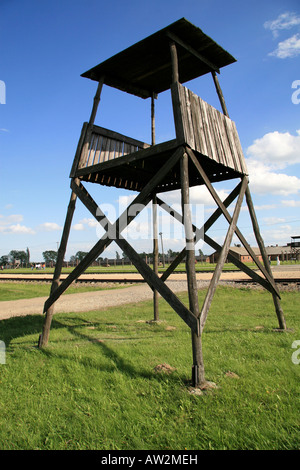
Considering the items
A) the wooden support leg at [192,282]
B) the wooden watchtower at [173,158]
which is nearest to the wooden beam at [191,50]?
the wooden watchtower at [173,158]

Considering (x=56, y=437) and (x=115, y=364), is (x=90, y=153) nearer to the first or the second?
(x=115, y=364)

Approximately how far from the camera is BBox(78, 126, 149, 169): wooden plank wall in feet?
21.4

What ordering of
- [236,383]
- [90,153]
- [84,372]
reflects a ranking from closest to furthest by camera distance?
1. [236,383]
2. [84,372]
3. [90,153]

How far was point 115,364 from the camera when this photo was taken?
477 centimetres

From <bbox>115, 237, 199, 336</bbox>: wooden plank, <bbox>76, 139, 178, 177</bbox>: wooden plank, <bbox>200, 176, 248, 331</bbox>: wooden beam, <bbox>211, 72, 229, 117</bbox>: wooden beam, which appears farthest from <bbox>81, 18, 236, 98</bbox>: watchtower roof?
<bbox>115, 237, 199, 336</bbox>: wooden plank

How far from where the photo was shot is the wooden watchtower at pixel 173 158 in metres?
4.79

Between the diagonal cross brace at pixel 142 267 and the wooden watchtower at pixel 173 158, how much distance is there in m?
0.01

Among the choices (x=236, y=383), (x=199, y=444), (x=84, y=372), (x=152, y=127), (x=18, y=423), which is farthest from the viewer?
(x=152, y=127)

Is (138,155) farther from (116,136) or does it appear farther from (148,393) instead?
(148,393)

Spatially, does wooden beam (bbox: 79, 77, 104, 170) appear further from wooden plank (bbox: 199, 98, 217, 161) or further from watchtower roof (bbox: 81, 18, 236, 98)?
wooden plank (bbox: 199, 98, 217, 161)

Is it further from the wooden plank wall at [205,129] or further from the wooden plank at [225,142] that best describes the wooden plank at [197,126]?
the wooden plank at [225,142]

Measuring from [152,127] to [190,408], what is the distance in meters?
6.93

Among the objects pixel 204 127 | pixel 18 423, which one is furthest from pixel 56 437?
pixel 204 127

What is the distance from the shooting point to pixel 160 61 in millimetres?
6527
